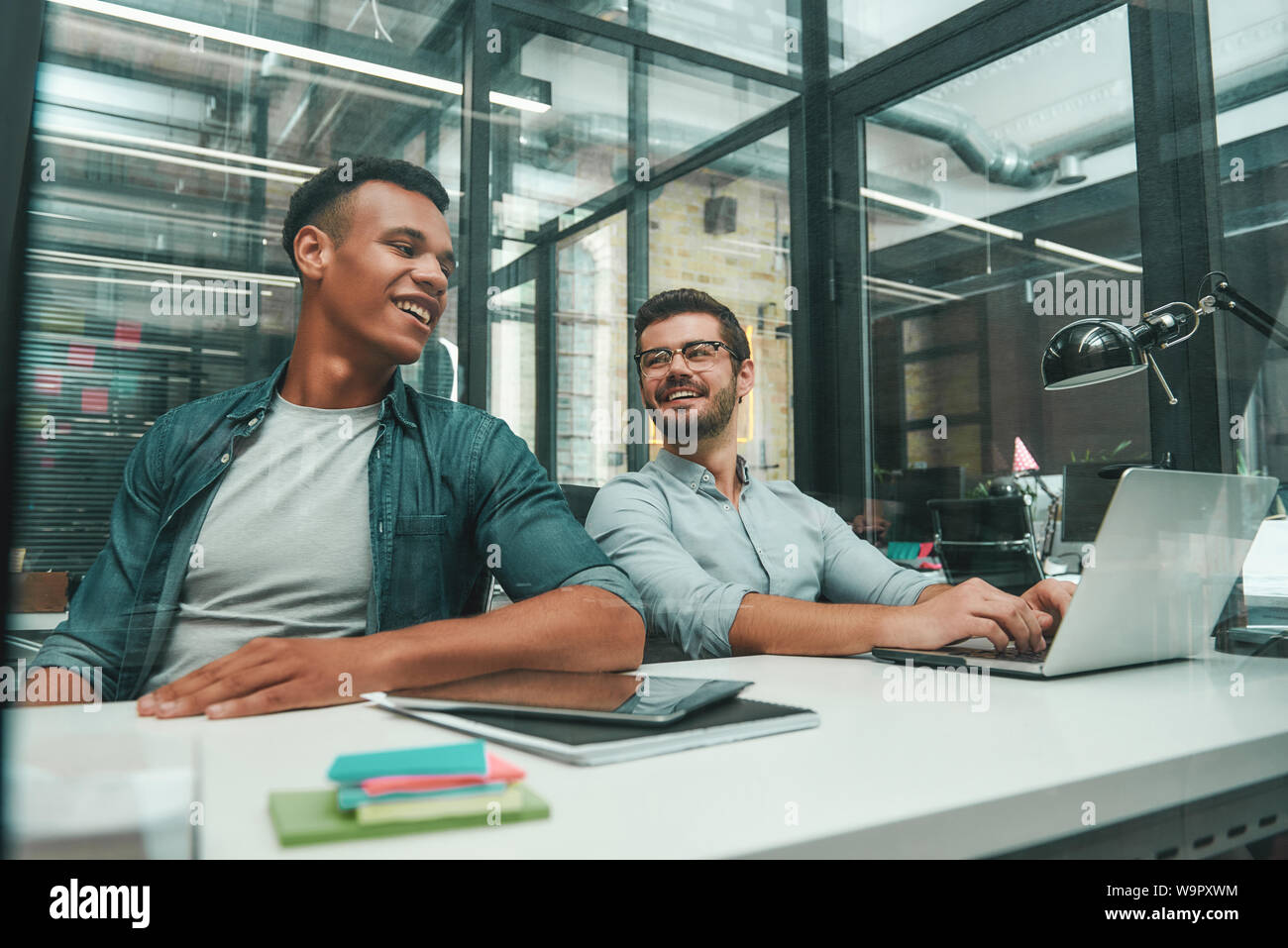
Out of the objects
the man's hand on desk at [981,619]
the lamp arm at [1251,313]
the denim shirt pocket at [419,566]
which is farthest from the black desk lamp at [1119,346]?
the denim shirt pocket at [419,566]

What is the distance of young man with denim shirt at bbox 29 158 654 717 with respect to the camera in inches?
48.8

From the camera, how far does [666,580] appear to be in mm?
1529

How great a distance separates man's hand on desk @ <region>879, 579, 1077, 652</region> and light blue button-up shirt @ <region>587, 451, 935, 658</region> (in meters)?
0.32

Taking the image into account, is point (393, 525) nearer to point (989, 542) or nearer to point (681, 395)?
point (681, 395)

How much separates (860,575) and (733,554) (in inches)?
10.5

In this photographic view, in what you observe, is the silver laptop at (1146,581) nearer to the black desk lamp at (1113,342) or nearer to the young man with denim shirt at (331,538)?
the black desk lamp at (1113,342)

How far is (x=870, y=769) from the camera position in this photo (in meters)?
0.66

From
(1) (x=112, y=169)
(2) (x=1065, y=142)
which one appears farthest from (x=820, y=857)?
(2) (x=1065, y=142)

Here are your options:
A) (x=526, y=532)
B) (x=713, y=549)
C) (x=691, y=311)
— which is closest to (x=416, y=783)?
(x=526, y=532)

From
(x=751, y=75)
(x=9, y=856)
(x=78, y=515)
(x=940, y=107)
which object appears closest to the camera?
(x=9, y=856)

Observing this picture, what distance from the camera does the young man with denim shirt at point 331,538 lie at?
1239 millimetres

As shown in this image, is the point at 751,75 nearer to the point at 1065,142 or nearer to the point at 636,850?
the point at 1065,142

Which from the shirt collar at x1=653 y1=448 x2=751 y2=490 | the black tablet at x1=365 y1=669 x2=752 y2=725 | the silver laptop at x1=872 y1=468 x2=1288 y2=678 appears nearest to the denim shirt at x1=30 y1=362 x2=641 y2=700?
the black tablet at x1=365 y1=669 x2=752 y2=725
